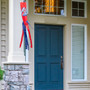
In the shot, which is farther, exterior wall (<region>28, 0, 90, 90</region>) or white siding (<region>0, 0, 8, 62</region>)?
exterior wall (<region>28, 0, 90, 90</region>)

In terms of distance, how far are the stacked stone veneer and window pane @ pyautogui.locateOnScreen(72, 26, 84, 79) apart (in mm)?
2525

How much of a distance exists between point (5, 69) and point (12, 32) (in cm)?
99

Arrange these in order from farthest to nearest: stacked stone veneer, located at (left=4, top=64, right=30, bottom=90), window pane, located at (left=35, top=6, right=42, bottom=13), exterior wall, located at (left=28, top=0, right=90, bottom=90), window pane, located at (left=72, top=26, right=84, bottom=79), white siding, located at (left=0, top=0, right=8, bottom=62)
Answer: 1. window pane, located at (left=72, top=26, right=84, bottom=79)
2. window pane, located at (left=35, top=6, right=42, bottom=13)
3. exterior wall, located at (left=28, top=0, right=90, bottom=90)
4. white siding, located at (left=0, top=0, right=8, bottom=62)
5. stacked stone veneer, located at (left=4, top=64, right=30, bottom=90)

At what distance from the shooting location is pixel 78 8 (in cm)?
885

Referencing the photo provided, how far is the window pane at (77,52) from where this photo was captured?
8.70m

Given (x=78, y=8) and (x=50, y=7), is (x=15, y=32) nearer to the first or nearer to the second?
(x=50, y=7)

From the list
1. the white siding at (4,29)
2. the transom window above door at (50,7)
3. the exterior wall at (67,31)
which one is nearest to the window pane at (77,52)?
the exterior wall at (67,31)

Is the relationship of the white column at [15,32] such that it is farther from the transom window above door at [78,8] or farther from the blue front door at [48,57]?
the transom window above door at [78,8]

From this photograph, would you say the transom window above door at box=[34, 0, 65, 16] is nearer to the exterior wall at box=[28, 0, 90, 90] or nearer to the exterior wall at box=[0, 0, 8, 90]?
the exterior wall at box=[28, 0, 90, 90]

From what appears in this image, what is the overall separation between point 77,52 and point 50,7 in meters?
1.79

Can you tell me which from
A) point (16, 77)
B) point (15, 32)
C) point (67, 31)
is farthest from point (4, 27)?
point (67, 31)

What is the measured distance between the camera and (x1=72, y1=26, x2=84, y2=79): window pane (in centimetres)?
870

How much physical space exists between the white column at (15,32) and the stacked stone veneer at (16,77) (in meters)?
0.21

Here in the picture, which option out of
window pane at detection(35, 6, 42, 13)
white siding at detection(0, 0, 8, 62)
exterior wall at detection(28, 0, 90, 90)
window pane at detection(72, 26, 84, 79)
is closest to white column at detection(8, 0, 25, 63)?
white siding at detection(0, 0, 8, 62)
